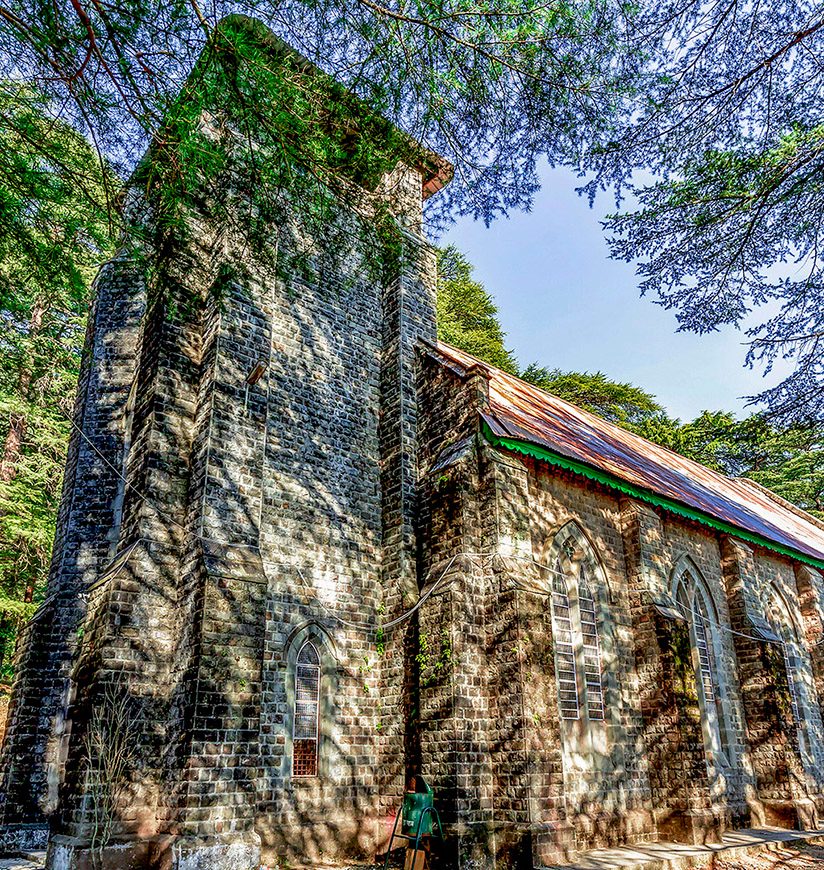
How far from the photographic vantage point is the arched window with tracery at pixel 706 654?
13.4m

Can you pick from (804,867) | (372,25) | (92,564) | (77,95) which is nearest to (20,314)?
(77,95)

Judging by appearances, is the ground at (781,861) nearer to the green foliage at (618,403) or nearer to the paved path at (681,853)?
the paved path at (681,853)

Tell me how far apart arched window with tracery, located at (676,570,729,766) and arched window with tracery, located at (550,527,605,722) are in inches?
110

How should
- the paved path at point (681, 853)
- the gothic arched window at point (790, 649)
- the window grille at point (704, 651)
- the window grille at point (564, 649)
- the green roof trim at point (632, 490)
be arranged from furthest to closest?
the gothic arched window at point (790, 649) → the window grille at point (704, 651) → the window grille at point (564, 649) → the green roof trim at point (632, 490) → the paved path at point (681, 853)

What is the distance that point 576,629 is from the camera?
38.2 ft

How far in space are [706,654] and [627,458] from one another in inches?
166

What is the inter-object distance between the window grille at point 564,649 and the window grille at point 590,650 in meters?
0.24

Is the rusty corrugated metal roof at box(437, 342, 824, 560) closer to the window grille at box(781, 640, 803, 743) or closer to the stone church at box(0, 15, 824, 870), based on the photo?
the stone church at box(0, 15, 824, 870)

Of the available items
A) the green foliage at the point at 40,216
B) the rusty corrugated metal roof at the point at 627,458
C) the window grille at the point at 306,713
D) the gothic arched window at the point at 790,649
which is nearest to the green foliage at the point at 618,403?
the rusty corrugated metal roof at the point at 627,458

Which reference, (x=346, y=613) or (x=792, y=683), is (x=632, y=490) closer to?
(x=346, y=613)

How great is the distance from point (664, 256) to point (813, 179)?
69.5 inches

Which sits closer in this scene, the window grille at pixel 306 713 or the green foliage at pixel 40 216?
the green foliage at pixel 40 216

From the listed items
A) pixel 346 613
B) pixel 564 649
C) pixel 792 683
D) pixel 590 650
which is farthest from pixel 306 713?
pixel 792 683

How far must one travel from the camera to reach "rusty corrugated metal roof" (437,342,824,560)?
39.1 ft
